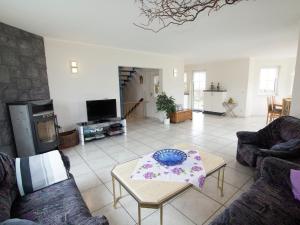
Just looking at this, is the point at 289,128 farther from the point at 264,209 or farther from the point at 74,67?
the point at 74,67

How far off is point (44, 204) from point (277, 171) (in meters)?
2.22

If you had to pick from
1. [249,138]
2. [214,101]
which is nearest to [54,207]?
[249,138]

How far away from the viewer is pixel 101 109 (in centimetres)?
433

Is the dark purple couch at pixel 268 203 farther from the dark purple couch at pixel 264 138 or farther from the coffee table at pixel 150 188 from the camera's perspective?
the dark purple couch at pixel 264 138

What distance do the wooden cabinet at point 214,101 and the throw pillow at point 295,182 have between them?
580 centimetres

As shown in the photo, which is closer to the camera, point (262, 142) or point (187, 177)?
point (187, 177)

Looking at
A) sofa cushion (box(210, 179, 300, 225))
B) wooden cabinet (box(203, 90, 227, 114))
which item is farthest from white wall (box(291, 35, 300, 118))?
wooden cabinet (box(203, 90, 227, 114))

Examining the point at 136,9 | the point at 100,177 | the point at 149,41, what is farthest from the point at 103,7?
the point at 100,177

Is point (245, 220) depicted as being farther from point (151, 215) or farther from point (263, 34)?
point (263, 34)

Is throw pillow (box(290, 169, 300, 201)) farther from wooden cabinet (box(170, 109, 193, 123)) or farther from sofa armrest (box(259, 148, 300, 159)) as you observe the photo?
wooden cabinet (box(170, 109, 193, 123))

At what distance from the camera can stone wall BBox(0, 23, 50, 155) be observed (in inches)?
109

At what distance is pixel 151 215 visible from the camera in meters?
1.83

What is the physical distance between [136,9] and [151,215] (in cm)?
260

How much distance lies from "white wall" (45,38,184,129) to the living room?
2 cm
